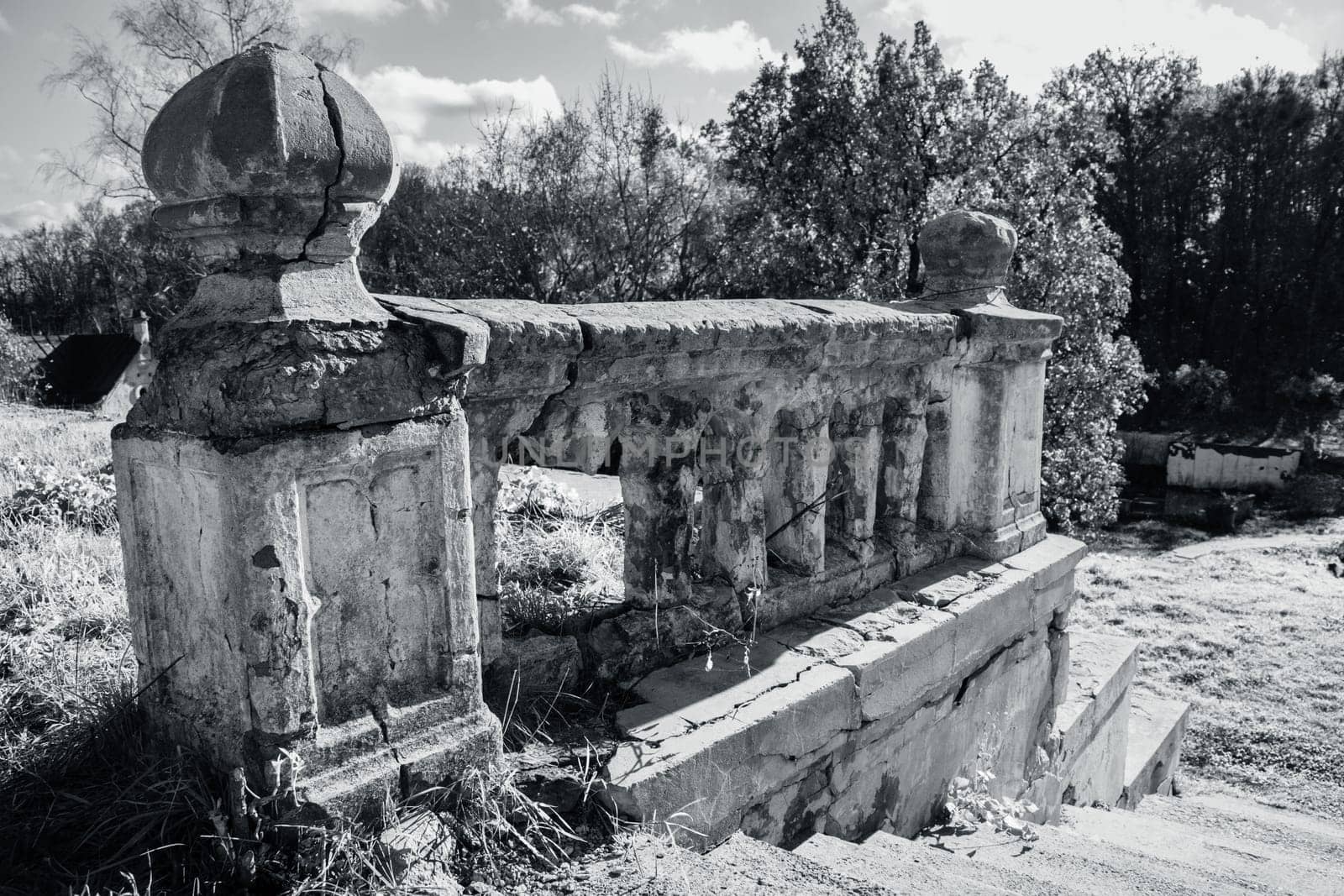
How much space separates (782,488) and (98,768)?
2.24 m

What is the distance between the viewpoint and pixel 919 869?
2543 millimetres

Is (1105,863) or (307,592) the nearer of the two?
(307,592)

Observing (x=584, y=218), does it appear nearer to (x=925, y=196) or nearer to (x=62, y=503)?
(x=925, y=196)

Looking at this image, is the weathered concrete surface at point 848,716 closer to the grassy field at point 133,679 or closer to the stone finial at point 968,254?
the grassy field at point 133,679

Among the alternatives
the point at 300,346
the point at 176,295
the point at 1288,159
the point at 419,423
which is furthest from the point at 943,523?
the point at 1288,159

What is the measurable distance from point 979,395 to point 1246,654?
15.9 feet

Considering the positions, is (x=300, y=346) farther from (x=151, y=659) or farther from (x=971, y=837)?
(x=971, y=837)

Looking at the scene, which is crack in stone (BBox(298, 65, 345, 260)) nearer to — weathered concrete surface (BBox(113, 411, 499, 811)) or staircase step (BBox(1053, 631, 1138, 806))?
weathered concrete surface (BBox(113, 411, 499, 811))

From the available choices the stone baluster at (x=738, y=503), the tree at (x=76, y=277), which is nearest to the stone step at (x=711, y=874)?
the stone baluster at (x=738, y=503)

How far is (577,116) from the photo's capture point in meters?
17.8

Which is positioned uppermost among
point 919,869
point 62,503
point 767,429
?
point 767,429

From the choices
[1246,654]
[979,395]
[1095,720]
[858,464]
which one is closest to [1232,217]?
[1246,654]

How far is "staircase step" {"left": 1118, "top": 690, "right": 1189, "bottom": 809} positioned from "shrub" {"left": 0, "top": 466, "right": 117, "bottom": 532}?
19.1 feet

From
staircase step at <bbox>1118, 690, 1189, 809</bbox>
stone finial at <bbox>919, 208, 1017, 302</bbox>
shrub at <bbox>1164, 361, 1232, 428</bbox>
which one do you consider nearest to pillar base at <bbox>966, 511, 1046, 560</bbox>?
stone finial at <bbox>919, 208, 1017, 302</bbox>
